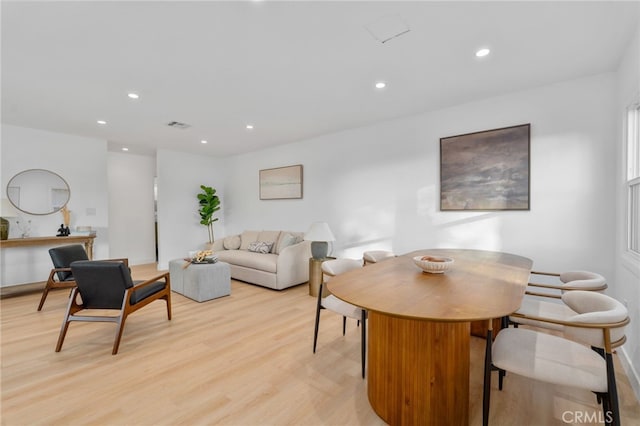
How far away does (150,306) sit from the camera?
358 cm

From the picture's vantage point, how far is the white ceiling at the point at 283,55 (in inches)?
73.7

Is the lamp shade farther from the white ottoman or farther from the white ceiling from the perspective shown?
the white ceiling

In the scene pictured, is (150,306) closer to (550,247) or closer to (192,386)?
(192,386)

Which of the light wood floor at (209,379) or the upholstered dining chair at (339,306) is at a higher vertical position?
the upholstered dining chair at (339,306)

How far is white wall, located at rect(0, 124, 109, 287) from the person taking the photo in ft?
14.1

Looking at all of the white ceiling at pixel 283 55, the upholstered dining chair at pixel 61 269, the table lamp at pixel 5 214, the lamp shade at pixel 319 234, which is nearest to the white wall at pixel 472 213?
the white ceiling at pixel 283 55

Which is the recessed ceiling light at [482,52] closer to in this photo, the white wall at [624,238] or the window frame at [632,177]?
Answer: the white wall at [624,238]

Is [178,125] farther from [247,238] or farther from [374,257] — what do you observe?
[374,257]

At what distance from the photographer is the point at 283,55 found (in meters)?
2.39

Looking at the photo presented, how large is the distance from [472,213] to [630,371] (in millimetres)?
1872

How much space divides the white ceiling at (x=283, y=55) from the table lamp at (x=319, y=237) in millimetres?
1599

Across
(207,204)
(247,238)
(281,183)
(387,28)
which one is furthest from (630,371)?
(207,204)

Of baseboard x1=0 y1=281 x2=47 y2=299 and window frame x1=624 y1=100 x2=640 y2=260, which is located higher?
window frame x1=624 y1=100 x2=640 y2=260

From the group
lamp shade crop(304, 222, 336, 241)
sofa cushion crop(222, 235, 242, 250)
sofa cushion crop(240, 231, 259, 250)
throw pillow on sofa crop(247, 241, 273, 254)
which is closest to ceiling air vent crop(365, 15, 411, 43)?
lamp shade crop(304, 222, 336, 241)
